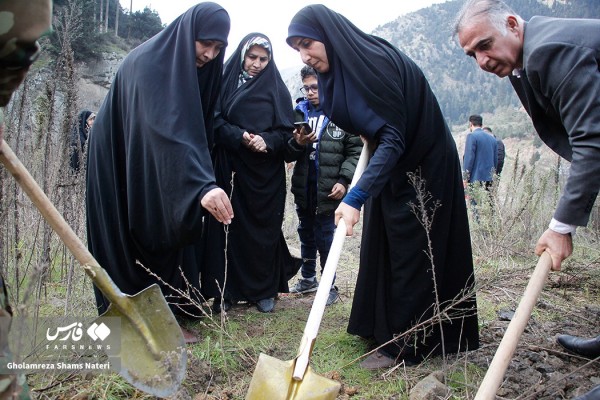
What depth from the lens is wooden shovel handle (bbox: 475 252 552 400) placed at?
62.1 inches

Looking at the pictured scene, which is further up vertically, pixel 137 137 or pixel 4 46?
pixel 4 46

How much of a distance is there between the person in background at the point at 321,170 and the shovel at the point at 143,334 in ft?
6.17

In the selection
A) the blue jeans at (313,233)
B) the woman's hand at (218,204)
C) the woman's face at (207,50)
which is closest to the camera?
the woman's hand at (218,204)

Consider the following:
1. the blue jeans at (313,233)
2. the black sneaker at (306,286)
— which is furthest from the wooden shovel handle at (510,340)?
the black sneaker at (306,286)

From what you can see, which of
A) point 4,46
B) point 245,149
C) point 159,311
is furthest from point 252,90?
point 4,46

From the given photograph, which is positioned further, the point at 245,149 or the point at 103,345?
the point at 245,149

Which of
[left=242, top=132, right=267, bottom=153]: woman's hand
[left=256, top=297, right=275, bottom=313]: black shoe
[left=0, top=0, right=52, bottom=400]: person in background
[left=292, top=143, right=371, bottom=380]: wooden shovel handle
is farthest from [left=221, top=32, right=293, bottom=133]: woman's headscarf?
[left=0, top=0, right=52, bottom=400]: person in background

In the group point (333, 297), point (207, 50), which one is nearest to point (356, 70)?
point (207, 50)

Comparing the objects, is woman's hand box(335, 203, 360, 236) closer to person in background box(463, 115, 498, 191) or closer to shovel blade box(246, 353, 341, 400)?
shovel blade box(246, 353, 341, 400)

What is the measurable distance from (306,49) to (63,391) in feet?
6.51

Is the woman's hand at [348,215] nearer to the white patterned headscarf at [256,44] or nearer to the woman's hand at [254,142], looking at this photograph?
the woman's hand at [254,142]

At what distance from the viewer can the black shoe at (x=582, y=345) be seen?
2.48 m

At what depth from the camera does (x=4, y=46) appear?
3.44ft

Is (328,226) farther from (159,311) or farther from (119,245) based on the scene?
(159,311)
